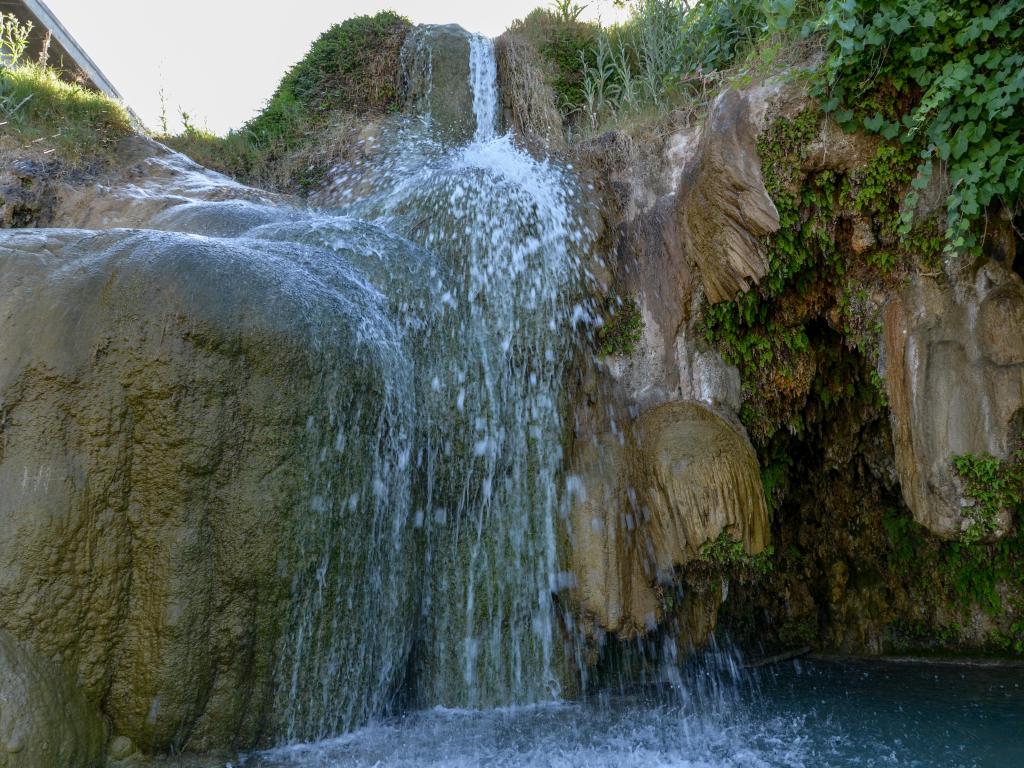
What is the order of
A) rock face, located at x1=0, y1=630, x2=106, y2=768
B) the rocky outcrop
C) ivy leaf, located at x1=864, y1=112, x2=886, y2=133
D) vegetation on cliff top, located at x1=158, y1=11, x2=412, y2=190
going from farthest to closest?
the rocky outcrop
vegetation on cliff top, located at x1=158, y1=11, x2=412, y2=190
ivy leaf, located at x1=864, y1=112, x2=886, y2=133
rock face, located at x1=0, y1=630, x2=106, y2=768

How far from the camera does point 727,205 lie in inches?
217

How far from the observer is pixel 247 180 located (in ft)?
30.0

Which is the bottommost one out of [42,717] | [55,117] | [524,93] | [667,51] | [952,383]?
[42,717]

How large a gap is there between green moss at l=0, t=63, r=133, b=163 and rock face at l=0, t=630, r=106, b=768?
5684 mm

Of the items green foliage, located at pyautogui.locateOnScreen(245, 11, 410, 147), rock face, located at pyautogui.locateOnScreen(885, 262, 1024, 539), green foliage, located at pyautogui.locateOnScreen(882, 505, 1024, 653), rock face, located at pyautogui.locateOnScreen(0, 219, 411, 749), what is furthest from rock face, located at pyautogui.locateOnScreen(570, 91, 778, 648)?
green foliage, located at pyautogui.locateOnScreen(245, 11, 410, 147)

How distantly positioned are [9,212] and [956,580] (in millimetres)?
8535

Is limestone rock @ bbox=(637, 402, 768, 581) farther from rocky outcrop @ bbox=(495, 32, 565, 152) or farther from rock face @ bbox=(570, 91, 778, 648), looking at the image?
rocky outcrop @ bbox=(495, 32, 565, 152)

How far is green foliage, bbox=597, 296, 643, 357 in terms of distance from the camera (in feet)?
19.8

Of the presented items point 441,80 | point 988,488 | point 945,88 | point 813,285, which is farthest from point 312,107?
point 988,488

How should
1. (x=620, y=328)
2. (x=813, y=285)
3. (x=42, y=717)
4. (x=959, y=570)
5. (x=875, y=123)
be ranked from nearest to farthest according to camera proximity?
(x=42, y=717)
(x=875, y=123)
(x=813, y=285)
(x=620, y=328)
(x=959, y=570)

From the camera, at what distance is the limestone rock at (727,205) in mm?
5387

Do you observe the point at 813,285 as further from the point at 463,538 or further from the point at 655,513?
the point at 463,538

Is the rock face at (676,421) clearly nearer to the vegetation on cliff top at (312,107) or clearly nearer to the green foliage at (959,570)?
the green foliage at (959,570)

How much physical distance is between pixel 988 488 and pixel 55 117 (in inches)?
352
